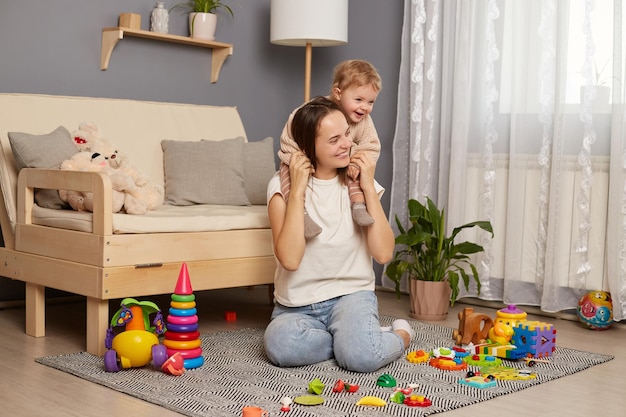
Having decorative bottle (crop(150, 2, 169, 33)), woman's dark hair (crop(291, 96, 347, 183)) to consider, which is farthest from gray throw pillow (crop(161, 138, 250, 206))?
woman's dark hair (crop(291, 96, 347, 183))

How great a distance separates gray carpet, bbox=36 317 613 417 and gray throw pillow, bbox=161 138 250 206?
0.77 meters

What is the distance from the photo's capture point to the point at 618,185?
312 centimetres

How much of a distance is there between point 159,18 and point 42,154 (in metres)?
1.10

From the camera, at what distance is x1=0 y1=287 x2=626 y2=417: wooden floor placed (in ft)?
6.59

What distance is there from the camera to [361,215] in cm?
250

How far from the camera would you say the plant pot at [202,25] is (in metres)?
3.85

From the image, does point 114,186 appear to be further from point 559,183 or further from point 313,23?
point 559,183

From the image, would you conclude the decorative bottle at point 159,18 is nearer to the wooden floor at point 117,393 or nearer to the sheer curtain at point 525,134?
the sheer curtain at point 525,134

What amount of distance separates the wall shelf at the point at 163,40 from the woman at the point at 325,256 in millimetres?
1333

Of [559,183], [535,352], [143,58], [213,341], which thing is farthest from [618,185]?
[143,58]

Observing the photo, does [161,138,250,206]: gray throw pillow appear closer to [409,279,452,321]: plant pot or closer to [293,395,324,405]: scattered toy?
[409,279,452,321]: plant pot

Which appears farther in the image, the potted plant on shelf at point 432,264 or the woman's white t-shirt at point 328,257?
the potted plant on shelf at point 432,264

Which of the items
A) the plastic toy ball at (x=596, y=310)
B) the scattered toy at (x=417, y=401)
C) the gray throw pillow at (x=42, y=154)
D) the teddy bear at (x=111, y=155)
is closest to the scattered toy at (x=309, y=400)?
the scattered toy at (x=417, y=401)

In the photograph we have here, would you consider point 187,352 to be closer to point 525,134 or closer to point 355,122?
point 355,122
